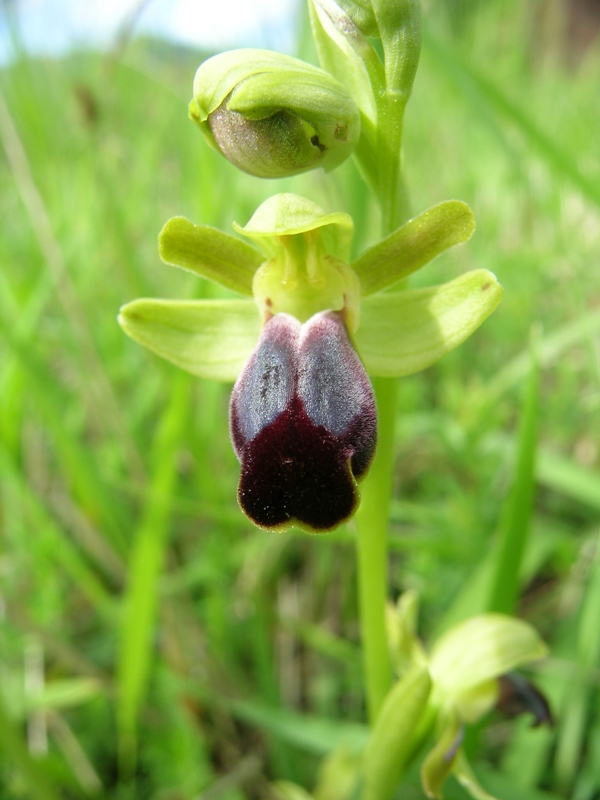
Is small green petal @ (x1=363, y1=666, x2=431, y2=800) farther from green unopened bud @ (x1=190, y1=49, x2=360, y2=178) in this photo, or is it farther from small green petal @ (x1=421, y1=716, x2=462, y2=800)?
green unopened bud @ (x1=190, y1=49, x2=360, y2=178)

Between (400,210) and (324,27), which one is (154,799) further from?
(324,27)

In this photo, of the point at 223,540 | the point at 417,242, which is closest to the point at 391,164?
the point at 417,242

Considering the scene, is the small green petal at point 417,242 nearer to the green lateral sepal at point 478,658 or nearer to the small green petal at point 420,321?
the small green petal at point 420,321

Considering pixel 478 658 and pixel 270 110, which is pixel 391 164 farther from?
pixel 478 658

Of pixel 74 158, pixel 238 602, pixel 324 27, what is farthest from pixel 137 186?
pixel 324 27

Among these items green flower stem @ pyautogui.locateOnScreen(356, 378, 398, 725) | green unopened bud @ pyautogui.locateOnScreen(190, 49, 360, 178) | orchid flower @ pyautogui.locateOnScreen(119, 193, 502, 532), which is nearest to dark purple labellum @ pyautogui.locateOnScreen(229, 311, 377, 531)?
orchid flower @ pyautogui.locateOnScreen(119, 193, 502, 532)

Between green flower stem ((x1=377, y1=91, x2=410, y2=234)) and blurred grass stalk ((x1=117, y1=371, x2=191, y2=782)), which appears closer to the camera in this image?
green flower stem ((x1=377, y1=91, x2=410, y2=234))

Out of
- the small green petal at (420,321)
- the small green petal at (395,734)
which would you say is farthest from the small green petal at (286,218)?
the small green petal at (395,734)

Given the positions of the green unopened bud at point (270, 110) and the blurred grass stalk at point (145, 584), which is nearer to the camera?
the green unopened bud at point (270, 110)
